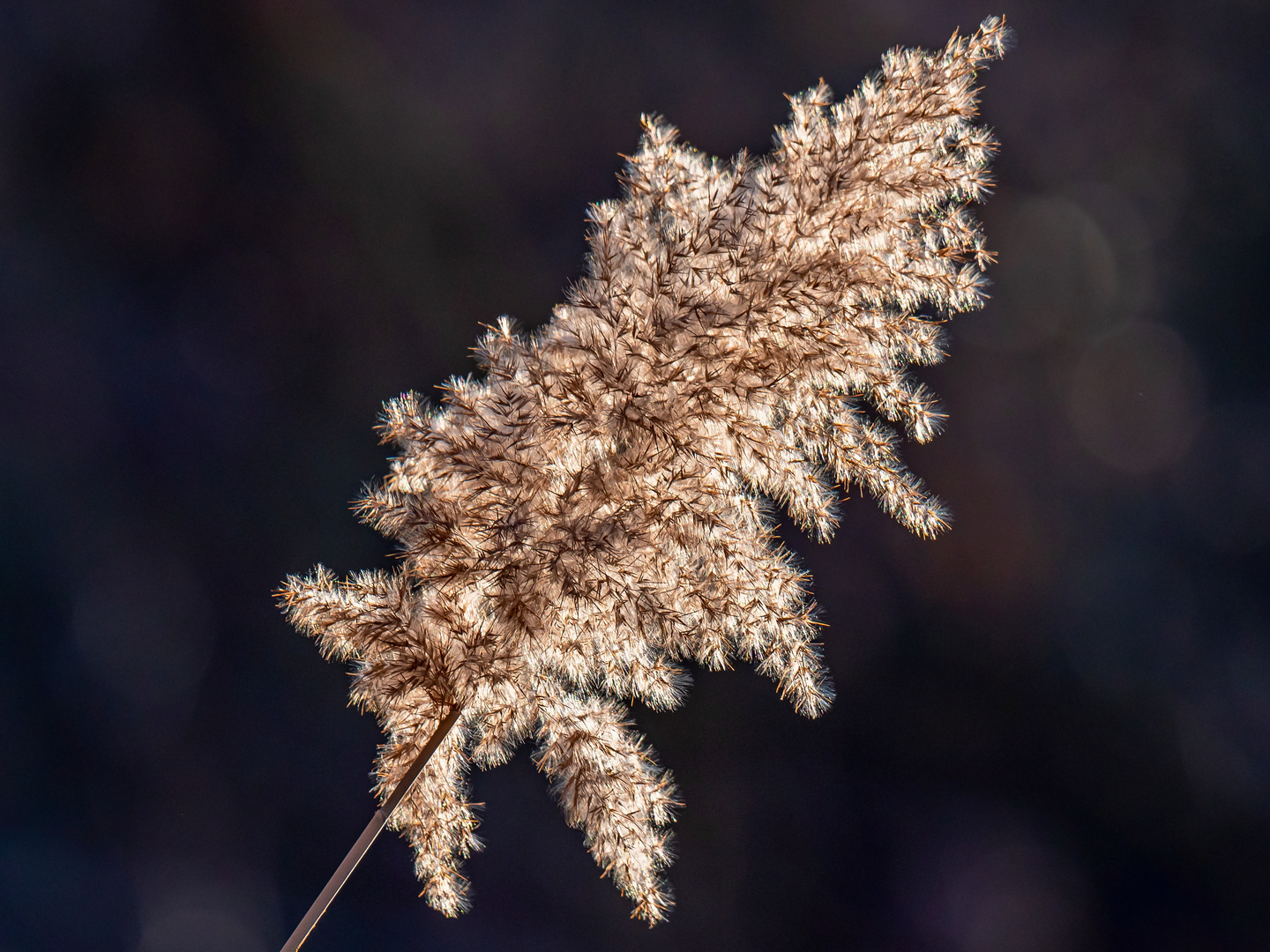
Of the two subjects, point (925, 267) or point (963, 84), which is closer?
point (963, 84)

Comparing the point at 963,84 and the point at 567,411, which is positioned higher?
the point at 963,84

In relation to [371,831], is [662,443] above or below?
above

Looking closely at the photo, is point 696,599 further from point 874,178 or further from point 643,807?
point 874,178

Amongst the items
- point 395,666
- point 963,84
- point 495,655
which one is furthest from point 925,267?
point 395,666

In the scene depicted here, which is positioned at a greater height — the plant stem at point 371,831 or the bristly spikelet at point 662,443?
the bristly spikelet at point 662,443
